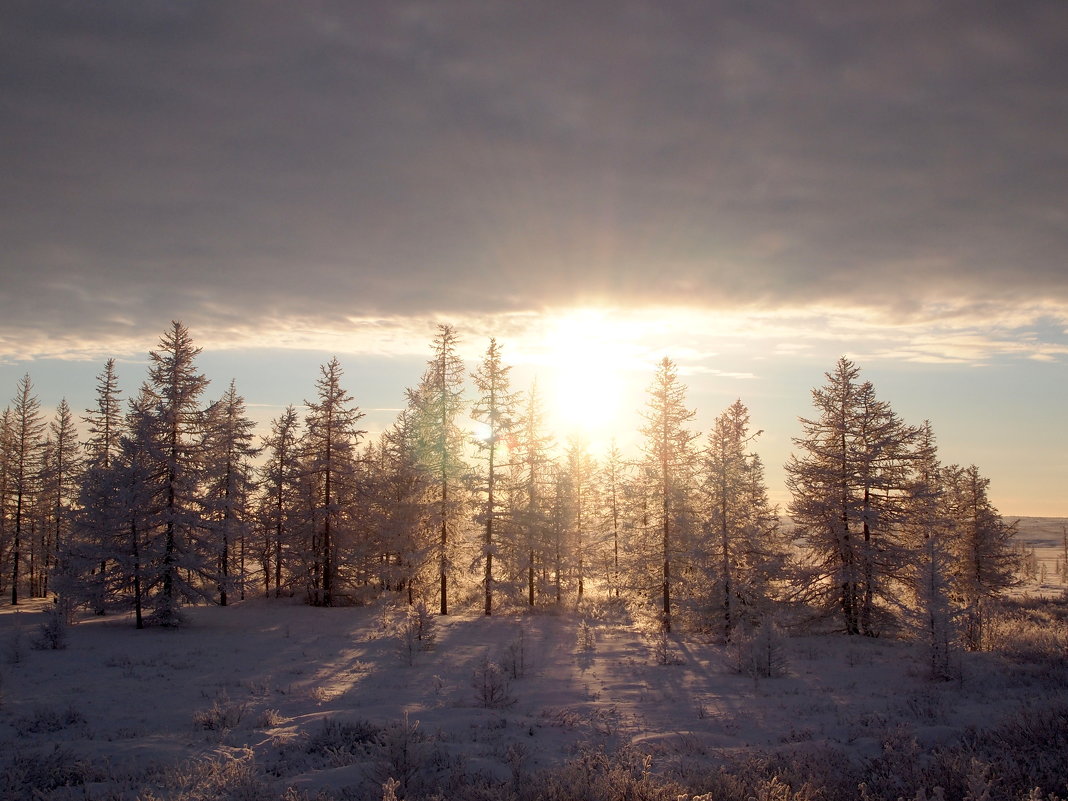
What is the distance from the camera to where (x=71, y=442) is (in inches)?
1729

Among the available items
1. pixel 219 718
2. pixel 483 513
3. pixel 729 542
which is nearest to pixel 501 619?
pixel 483 513

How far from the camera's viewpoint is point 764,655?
56.1 ft

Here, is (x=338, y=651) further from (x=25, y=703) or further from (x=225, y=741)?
(x=225, y=741)

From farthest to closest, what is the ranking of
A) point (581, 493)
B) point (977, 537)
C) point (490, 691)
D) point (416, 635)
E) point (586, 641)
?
point (581, 493)
point (977, 537)
point (586, 641)
point (416, 635)
point (490, 691)

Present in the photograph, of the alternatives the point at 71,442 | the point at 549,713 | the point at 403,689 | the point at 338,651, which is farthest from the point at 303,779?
the point at 71,442

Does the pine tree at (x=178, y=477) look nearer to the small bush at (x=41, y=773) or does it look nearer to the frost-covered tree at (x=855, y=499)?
the small bush at (x=41, y=773)

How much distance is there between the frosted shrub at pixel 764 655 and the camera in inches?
667

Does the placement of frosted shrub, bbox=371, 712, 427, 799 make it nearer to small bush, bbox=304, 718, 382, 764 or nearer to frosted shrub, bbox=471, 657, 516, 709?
small bush, bbox=304, 718, 382, 764

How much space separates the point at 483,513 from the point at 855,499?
60.8 feet

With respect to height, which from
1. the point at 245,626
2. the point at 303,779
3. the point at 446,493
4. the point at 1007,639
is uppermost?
the point at 446,493

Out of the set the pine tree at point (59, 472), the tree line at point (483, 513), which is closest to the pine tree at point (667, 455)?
the tree line at point (483, 513)

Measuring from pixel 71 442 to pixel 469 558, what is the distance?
3365 centimetres

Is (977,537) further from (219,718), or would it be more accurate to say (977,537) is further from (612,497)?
(219,718)

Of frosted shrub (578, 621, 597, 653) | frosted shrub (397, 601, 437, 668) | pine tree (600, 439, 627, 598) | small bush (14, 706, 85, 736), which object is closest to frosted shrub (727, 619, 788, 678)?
frosted shrub (578, 621, 597, 653)
